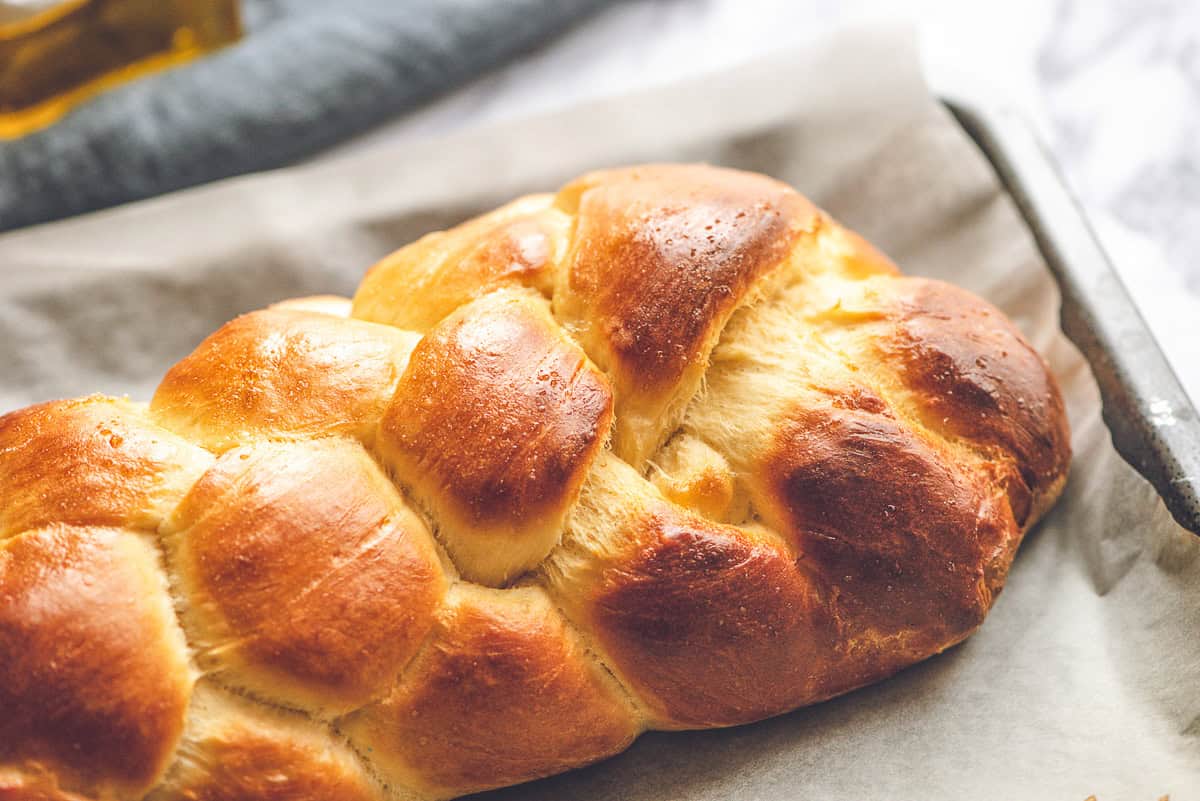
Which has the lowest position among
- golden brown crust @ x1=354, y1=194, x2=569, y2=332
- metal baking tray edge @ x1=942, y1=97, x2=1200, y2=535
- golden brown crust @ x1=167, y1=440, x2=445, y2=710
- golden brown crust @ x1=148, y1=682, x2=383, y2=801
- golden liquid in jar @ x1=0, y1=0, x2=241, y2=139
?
metal baking tray edge @ x1=942, y1=97, x2=1200, y2=535

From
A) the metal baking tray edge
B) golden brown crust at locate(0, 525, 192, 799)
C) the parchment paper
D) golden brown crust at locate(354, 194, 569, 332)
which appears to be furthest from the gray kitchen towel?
golden brown crust at locate(0, 525, 192, 799)

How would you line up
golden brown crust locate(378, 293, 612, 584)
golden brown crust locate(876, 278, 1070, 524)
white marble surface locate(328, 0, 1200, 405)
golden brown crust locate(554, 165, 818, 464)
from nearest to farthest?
golden brown crust locate(378, 293, 612, 584), golden brown crust locate(554, 165, 818, 464), golden brown crust locate(876, 278, 1070, 524), white marble surface locate(328, 0, 1200, 405)

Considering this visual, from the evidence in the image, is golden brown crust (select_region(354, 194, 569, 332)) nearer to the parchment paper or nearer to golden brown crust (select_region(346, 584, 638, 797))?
golden brown crust (select_region(346, 584, 638, 797))

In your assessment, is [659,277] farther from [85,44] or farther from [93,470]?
[85,44]

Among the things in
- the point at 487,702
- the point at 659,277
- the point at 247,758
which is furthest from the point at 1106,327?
the point at 247,758

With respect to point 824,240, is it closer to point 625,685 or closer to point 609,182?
point 609,182

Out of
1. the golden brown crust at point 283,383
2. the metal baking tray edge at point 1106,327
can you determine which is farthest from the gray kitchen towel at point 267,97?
the metal baking tray edge at point 1106,327

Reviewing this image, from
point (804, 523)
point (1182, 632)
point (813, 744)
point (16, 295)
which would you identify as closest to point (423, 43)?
point (16, 295)
